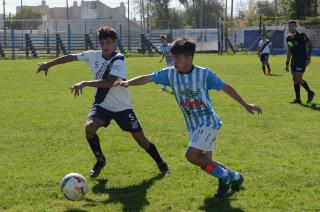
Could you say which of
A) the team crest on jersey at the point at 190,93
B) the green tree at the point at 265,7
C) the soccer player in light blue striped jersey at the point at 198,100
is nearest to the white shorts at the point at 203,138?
the soccer player in light blue striped jersey at the point at 198,100

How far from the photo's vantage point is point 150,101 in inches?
537

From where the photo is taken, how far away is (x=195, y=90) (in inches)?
202

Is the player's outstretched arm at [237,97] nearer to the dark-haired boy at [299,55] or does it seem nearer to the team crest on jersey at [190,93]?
the team crest on jersey at [190,93]

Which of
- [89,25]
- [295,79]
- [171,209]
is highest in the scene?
[89,25]

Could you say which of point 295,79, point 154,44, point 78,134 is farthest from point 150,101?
point 154,44

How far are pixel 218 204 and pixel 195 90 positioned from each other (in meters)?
1.15

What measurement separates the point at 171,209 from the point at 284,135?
4268 millimetres

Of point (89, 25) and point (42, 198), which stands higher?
point (89, 25)

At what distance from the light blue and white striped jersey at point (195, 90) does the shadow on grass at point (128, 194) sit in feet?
2.90

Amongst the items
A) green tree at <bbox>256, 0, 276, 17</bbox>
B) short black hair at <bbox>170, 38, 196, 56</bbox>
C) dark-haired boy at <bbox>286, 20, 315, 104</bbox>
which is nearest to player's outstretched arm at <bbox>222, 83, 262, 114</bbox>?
short black hair at <bbox>170, 38, 196, 56</bbox>

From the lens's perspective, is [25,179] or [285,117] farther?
[285,117]

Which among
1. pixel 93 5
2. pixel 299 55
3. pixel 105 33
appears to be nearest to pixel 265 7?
pixel 93 5

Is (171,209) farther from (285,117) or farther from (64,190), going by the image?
(285,117)

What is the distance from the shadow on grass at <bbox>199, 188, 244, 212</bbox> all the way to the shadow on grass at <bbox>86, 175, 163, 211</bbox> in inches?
23.5
